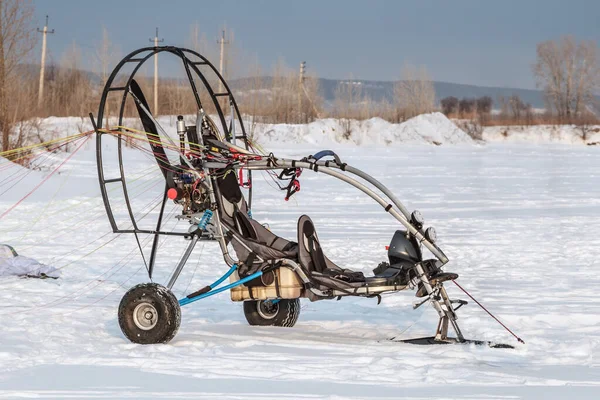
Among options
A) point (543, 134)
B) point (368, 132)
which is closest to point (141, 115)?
point (368, 132)

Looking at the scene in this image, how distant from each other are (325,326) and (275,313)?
0.45 meters

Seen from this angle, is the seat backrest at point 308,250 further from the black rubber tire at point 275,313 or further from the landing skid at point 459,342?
the landing skid at point 459,342

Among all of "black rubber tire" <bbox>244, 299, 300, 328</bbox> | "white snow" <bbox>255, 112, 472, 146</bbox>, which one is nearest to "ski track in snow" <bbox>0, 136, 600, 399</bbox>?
"black rubber tire" <bbox>244, 299, 300, 328</bbox>

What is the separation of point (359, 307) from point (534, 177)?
20.9m

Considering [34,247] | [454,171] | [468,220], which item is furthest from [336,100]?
[34,247]

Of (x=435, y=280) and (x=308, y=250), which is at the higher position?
(x=308, y=250)

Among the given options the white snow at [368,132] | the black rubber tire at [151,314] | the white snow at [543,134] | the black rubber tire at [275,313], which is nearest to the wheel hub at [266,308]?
the black rubber tire at [275,313]

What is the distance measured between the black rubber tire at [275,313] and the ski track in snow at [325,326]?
162mm

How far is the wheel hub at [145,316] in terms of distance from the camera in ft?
21.7

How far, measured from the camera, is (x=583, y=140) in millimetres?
66812

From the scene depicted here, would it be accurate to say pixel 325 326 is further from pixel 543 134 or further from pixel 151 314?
pixel 543 134

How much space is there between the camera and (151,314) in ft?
21.7

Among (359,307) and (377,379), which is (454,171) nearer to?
(359,307)

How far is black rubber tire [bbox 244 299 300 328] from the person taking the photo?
7.53 meters
